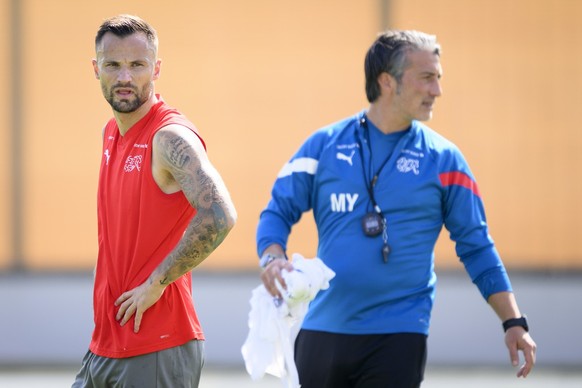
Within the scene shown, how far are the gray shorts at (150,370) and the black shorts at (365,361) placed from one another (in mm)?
730

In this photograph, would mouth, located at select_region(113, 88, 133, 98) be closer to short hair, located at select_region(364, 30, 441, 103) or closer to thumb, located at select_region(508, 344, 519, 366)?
short hair, located at select_region(364, 30, 441, 103)

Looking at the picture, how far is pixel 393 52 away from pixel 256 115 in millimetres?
5403

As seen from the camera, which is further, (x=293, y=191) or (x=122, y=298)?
(x=293, y=191)

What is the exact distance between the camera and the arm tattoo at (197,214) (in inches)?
154

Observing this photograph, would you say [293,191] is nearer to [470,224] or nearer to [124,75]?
[470,224]

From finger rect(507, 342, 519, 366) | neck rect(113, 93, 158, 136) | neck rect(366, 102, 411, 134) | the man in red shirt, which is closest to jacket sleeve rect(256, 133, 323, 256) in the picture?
neck rect(366, 102, 411, 134)

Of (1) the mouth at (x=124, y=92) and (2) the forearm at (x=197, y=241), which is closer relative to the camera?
(2) the forearm at (x=197, y=241)

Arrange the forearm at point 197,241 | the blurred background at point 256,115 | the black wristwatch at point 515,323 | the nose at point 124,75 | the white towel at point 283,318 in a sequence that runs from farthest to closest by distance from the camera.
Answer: the blurred background at point 256,115 → the black wristwatch at point 515,323 → the white towel at point 283,318 → the nose at point 124,75 → the forearm at point 197,241

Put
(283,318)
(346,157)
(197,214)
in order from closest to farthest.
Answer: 1. (197,214)
2. (283,318)
3. (346,157)

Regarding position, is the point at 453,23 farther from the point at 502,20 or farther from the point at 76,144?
the point at 76,144

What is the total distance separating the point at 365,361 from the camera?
4641 millimetres

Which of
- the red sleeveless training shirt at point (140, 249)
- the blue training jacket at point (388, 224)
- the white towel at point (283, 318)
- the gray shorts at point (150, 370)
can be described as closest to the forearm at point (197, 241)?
the red sleeveless training shirt at point (140, 249)

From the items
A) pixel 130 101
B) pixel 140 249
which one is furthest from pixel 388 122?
pixel 140 249

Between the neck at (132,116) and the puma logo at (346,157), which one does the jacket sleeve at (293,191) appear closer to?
the puma logo at (346,157)
